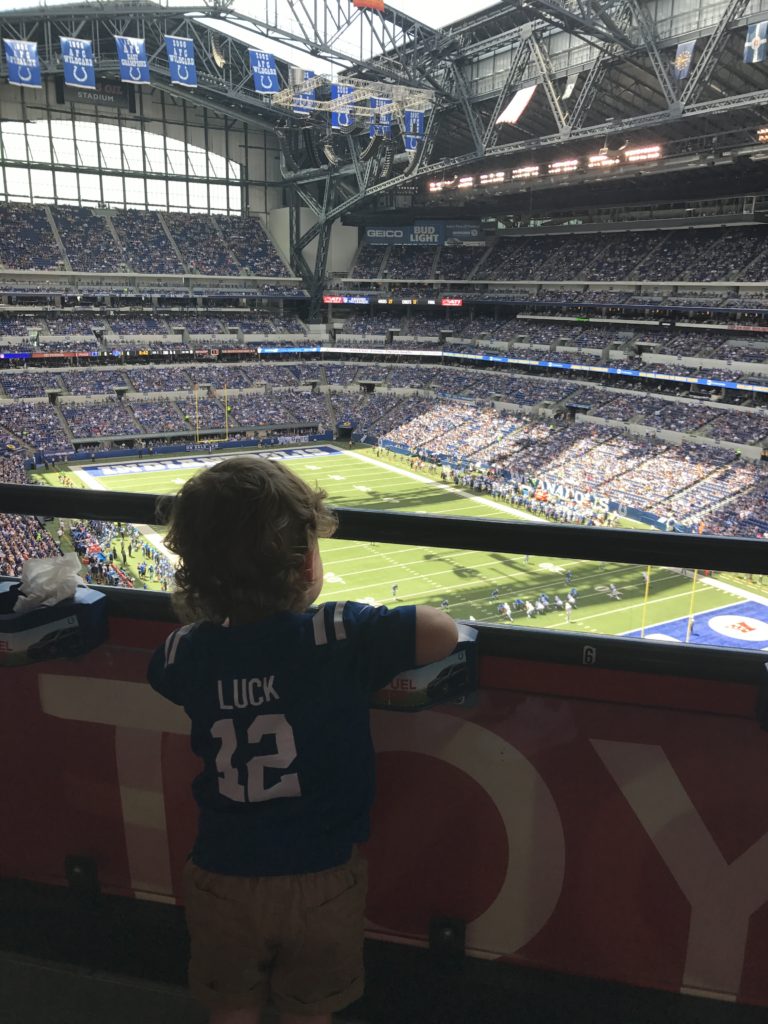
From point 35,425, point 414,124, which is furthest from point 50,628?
point 414,124

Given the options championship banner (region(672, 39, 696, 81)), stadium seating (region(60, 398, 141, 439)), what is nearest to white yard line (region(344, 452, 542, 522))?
stadium seating (region(60, 398, 141, 439))

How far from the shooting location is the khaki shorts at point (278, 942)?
5.45ft

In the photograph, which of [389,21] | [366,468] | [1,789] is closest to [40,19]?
[389,21]

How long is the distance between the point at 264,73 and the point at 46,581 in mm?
37621

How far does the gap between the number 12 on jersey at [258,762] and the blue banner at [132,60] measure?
37607mm

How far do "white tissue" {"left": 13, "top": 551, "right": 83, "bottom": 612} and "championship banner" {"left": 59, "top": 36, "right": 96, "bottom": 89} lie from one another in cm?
3792

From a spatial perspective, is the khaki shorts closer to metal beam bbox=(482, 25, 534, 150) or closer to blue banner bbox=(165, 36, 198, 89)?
metal beam bbox=(482, 25, 534, 150)

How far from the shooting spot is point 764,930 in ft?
6.75

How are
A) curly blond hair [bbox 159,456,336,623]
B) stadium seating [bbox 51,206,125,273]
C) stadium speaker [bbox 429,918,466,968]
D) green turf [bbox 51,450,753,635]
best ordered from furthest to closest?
stadium seating [bbox 51,206,125,273] → green turf [bbox 51,450,753,635] → stadium speaker [bbox 429,918,466,968] → curly blond hair [bbox 159,456,336,623]

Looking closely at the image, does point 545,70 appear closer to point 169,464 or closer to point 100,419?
point 169,464

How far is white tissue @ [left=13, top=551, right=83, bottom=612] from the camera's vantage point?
7.14ft

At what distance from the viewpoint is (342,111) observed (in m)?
35.7

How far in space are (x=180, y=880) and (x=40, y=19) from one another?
46703 millimetres

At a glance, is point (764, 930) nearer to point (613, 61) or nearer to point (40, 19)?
point (613, 61)
